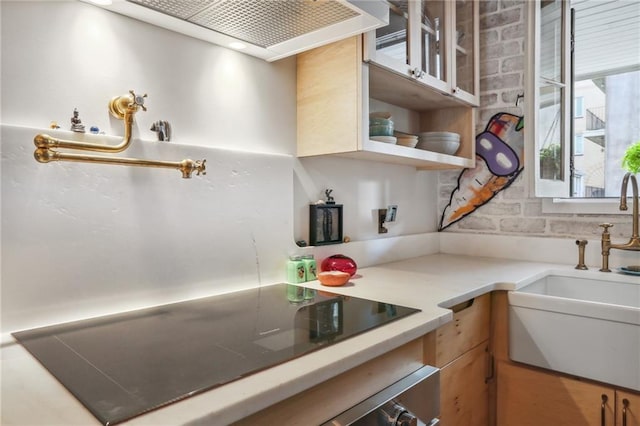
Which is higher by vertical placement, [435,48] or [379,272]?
[435,48]

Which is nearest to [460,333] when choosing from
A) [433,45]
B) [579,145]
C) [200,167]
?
[200,167]

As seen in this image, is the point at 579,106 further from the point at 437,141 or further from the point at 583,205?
the point at 437,141

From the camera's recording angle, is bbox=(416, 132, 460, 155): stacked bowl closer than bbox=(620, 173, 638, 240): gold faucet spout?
No

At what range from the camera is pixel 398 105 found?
2125 millimetres

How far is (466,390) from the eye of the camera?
4.61 ft

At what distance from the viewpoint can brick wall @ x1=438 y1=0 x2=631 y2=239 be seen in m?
2.12

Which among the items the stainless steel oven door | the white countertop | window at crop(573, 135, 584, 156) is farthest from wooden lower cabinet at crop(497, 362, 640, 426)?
window at crop(573, 135, 584, 156)

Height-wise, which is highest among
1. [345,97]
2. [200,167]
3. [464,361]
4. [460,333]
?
[345,97]

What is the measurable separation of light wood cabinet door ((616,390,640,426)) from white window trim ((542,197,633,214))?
917 millimetres

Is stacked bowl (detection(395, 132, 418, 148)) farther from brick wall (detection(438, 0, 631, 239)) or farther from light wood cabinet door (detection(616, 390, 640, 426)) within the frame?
light wood cabinet door (detection(616, 390, 640, 426))

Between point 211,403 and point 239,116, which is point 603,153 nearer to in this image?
point 239,116

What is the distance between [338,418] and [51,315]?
726mm

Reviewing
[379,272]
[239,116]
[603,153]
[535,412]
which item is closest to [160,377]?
[239,116]

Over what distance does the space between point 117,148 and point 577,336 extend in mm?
1551
